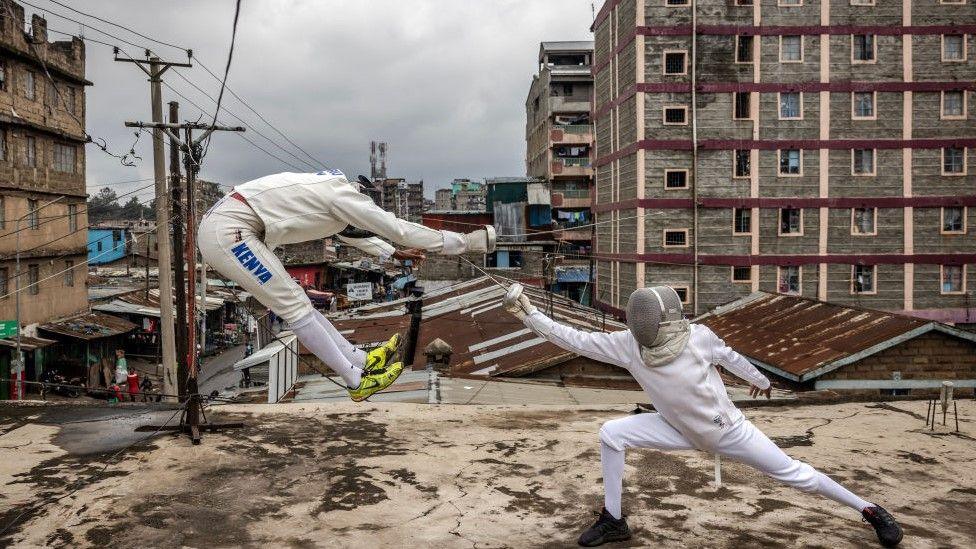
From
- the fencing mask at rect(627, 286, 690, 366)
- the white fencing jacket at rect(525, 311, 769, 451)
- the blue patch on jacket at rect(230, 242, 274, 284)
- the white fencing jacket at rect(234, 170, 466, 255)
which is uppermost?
the white fencing jacket at rect(234, 170, 466, 255)

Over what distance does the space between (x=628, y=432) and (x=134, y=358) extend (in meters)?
29.6

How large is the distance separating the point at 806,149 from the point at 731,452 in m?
26.7

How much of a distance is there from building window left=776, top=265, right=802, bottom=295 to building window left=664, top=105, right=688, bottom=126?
24.0 feet

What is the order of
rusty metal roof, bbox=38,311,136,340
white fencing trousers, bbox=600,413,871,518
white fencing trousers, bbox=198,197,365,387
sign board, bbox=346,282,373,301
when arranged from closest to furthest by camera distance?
white fencing trousers, bbox=600,413,871,518, white fencing trousers, bbox=198,197,365,387, rusty metal roof, bbox=38,311,136,340, sign board, bbox=346,282,373,301

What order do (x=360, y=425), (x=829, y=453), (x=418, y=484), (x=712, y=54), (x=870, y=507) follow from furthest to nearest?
(x=712, y=54) → (x=360, y=425) → (x=829, y=453) → (x=418, y=484) → (x=870, y=507)

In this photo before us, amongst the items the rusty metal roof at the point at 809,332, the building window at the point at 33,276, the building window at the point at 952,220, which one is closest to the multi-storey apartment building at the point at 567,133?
the building window at the point at 952,220

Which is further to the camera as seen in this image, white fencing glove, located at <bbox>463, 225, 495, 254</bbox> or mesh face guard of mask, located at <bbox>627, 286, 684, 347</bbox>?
white fencing glove, located at <bbox>463, 225, 495, 254</bbox>

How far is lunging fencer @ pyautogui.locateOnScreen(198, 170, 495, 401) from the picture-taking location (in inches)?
222

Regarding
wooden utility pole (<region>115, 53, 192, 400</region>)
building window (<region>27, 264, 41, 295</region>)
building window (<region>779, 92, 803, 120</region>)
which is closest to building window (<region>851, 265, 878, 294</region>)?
building window (<region>779, 92, 803, 120</region>)

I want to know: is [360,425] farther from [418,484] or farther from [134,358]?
[134,358]

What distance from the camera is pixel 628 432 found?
4.88 metres

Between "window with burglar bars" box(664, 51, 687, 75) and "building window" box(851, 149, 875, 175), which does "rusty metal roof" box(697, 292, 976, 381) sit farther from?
"window with burglar bars" box(664, 51, 687, 75)

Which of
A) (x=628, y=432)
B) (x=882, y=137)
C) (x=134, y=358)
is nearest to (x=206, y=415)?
(x=628, y=432)

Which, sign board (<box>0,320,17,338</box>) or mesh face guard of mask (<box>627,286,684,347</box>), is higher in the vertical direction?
mesh face guard of mask (<box>627,286,684,347</box>)
